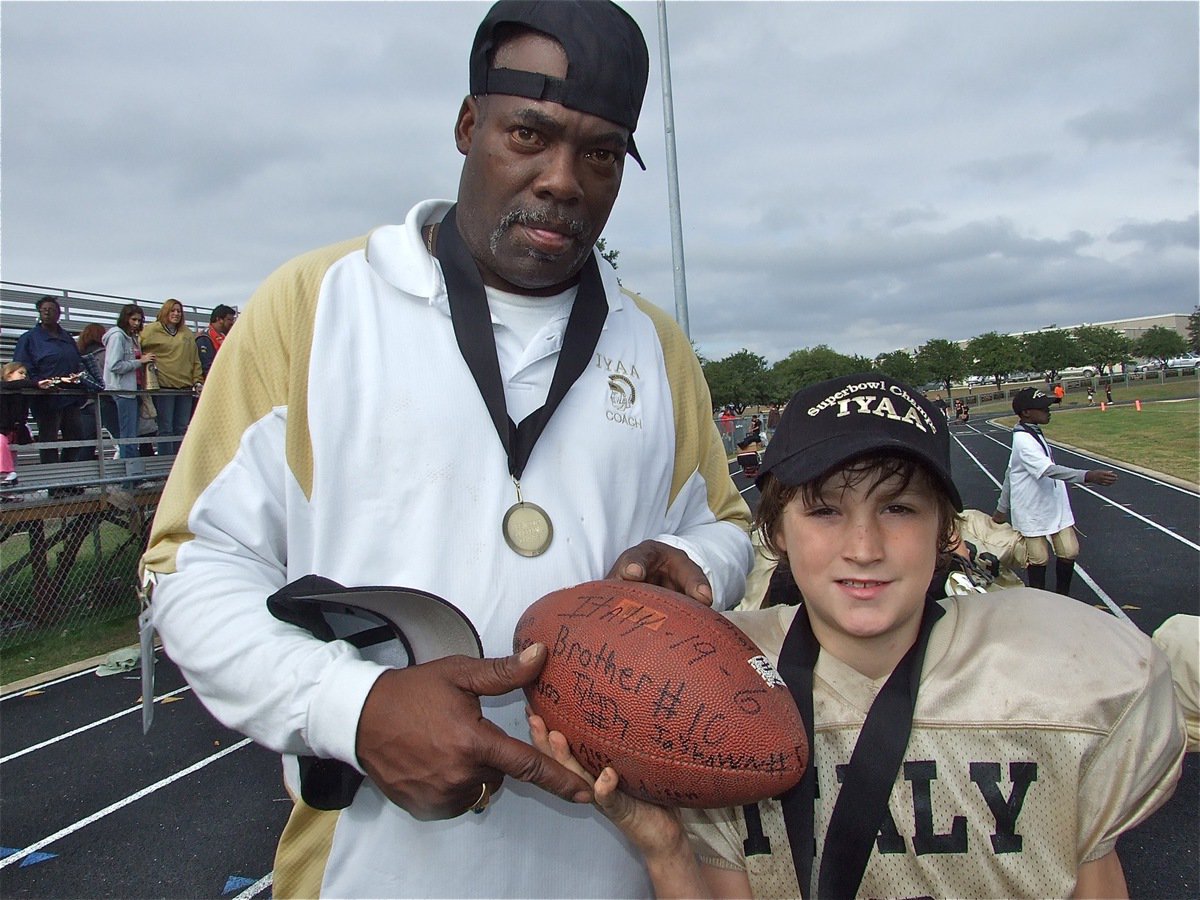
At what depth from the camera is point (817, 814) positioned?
173 cm

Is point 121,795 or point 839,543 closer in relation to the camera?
point 839,543

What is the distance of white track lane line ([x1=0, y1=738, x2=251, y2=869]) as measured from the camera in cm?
418

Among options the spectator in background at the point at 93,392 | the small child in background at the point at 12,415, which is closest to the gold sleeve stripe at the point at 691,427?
the small child in background at the point at 12,415

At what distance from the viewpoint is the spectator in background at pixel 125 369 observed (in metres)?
9.20

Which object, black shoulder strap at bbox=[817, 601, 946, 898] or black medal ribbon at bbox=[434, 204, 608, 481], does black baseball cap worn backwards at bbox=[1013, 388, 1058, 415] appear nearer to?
black shoulder strap at bbox=[817, 601, 946, 898]

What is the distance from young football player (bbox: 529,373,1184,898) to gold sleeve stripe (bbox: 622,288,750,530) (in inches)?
9.1

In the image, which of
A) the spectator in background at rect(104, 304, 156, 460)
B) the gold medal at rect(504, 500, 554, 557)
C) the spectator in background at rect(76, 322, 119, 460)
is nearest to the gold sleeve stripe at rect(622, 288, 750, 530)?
the gold medal at rect(504, 500, 554, 557)

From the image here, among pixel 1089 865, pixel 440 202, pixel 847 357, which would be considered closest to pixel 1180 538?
pixel 1089 865

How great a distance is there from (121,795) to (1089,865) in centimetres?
506

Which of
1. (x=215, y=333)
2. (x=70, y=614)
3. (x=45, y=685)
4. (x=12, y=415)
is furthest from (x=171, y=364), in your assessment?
(x=45, y=685)

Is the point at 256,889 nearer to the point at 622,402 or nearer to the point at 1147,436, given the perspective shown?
the point at 622,402

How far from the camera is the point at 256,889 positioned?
3.81 m

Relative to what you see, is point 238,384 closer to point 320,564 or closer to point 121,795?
point 320,564

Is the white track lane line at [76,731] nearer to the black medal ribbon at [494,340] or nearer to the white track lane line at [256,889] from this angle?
the white track lane line at [256,889]
